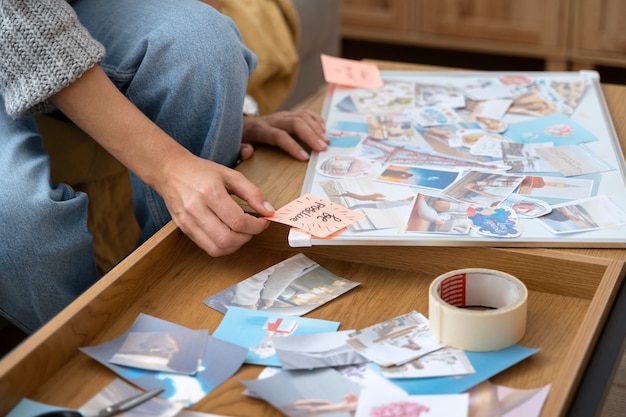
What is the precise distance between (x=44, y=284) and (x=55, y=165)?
10.4 inches

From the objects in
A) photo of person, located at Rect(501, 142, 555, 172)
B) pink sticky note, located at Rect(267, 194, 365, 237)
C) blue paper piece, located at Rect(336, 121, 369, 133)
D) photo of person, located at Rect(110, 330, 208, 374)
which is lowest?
blue paper piece, located at Rect(336, 121, 369, 133)

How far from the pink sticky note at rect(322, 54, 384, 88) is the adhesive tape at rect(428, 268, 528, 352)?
671 millimetres

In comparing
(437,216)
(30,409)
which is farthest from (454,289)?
(30,409)

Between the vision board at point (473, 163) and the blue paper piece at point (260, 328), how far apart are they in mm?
112

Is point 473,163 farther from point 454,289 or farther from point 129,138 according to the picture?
point 129,138

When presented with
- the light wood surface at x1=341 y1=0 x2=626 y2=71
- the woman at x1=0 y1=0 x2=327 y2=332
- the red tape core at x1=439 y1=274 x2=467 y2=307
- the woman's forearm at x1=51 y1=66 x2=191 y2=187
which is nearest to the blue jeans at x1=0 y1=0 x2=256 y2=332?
the woman at x1=0 y1=0 x2=327 y2=332

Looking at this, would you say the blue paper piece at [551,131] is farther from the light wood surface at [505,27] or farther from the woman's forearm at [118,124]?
the light wood surface at [505,27]

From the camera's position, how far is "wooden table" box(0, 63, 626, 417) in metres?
0.79

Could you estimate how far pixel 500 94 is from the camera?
4.70 ft

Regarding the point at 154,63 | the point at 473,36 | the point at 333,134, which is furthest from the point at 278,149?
the point at 473,36

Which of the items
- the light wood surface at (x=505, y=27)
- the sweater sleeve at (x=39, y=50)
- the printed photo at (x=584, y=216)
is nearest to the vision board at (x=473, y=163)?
the printed photo at (x=584, y=216)

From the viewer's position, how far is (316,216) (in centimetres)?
102

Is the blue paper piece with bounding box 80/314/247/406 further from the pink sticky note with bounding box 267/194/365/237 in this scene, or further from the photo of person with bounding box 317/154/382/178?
the photo of person with bounding box 317/154/382/178

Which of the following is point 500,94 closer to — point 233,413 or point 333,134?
point 333,134
